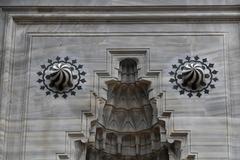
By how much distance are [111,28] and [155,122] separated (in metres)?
1.30

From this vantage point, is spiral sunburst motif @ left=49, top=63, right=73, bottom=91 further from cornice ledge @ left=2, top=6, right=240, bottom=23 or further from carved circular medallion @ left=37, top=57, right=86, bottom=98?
cornice ledge @ left=2, top=6, right=240, bottom=23

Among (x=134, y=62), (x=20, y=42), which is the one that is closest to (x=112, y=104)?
(x=134, y=62)

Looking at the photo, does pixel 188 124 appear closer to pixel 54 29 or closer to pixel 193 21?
pixel 193 21

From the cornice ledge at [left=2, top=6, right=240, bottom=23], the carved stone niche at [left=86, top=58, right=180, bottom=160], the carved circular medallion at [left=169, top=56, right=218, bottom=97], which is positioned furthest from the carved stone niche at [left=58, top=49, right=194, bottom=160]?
the cornice ledge at [left=2, top=6, right=240, bottom=23]

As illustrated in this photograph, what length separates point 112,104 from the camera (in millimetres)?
11023

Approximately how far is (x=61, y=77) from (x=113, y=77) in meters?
0.63

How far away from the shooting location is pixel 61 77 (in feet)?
35.2

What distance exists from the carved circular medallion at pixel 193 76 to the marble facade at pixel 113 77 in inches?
1.6

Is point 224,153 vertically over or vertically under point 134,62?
under

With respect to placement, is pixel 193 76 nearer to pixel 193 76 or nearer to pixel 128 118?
pixel 193 76

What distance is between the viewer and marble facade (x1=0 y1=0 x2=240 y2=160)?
415 inches

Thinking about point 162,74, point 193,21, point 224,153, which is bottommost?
point 224,153

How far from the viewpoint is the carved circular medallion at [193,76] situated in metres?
10.7

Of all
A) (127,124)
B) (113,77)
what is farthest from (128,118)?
(113,77)
